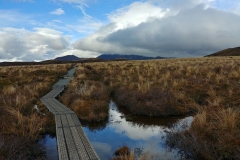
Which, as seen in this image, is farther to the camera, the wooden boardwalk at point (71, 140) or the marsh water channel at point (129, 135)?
the marsh water channel at point (129, 135)

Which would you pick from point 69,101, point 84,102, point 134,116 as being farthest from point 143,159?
point 69,101

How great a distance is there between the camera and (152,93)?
12.8 m

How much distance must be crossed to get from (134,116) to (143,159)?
589 centimetres

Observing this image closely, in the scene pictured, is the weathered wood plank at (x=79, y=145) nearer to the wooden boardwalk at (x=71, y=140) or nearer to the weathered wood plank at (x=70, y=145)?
the wooden boardwalk at (x=71, y=140)

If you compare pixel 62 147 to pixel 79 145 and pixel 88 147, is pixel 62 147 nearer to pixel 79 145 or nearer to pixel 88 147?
pixel 79 145

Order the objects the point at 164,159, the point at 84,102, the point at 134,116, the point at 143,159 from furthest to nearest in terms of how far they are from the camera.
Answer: the point at 84,102, the point at 134,116, the point at 164,159, the point at 143,159

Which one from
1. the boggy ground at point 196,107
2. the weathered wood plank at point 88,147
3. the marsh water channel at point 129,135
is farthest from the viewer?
the marsh water channel at point 129,135

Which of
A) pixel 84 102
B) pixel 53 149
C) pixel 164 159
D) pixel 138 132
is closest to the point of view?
pixel 164 159

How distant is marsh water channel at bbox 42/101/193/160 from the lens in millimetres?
7059

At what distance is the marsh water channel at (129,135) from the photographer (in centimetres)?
706

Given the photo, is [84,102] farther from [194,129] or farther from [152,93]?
[194,129]

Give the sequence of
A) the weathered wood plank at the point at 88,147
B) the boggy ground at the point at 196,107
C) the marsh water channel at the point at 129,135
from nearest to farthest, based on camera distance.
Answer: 1. the weathered wood plank at the point at 88,147
2. the boggy ground at the point at 196,107
3. the marsh water channel at the point at 129,135

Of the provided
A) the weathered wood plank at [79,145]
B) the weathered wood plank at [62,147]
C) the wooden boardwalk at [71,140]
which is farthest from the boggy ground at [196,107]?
the weathered wood plank at [62,147]

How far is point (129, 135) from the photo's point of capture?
866 centimetres
